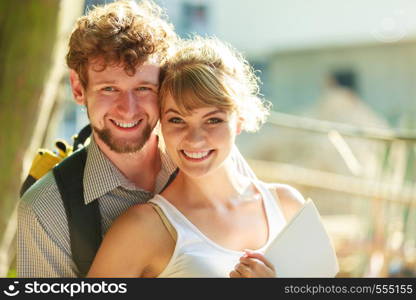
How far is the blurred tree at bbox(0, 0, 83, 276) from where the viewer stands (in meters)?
2.66

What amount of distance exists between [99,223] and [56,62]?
0.95m

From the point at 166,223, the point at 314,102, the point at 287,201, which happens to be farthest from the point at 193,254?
the point at 314,102

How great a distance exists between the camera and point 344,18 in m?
13.2

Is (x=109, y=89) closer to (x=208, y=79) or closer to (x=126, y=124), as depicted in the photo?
(x=126, y=124)

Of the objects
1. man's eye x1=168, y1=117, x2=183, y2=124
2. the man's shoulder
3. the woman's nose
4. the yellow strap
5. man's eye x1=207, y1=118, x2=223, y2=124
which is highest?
man's eye x1=207, y1=118, x2=223, y2=124

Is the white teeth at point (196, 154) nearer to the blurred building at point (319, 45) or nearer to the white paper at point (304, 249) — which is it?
the white paper at point (304, 249)

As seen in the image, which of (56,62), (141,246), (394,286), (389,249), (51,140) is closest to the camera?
(141,246)

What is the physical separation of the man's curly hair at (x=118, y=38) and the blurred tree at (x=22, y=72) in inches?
21.3

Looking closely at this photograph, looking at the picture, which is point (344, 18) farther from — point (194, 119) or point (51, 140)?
point (194, 119)

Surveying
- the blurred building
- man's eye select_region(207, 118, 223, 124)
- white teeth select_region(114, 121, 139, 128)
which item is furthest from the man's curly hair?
the blurred building

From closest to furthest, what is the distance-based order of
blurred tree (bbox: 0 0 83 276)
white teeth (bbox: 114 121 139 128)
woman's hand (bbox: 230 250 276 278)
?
woman's hand (bbox: 230 250 276 278) < white teeth (bbox: 114 121 139 128) < blurred tree (bbox: 0 0 83 276)

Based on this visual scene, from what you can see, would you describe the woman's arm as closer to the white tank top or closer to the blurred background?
the white tank top

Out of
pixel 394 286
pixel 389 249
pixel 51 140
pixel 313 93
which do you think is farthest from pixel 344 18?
pixel 394 286

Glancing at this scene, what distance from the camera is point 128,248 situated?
1.86 meters
